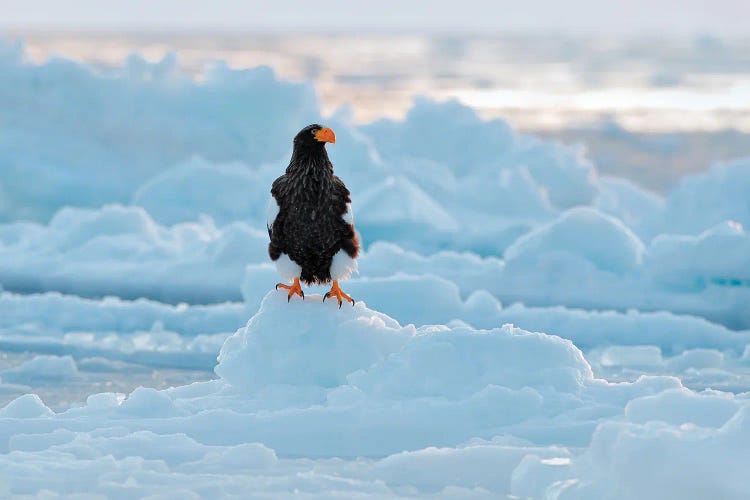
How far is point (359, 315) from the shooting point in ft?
22.2

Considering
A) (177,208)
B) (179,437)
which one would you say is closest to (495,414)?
(179,437)

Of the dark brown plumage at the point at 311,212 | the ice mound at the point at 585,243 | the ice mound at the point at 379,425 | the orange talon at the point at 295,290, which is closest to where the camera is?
the ice mound at the point at 379,425

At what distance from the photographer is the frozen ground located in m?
5.61

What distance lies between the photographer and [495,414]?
6.29 meters

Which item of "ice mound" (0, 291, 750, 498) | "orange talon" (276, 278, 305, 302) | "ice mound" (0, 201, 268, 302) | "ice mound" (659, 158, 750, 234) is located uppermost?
"ice mound" (659, 158, 750, 234)

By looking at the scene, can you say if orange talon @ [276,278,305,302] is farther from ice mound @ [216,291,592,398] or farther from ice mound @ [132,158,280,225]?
ice mound @ [132,158,280,225]

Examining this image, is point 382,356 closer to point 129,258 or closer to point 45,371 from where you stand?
point 45,371

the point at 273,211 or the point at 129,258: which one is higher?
the point at 129,258

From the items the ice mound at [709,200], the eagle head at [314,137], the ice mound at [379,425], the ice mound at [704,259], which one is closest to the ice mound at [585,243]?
the ice mound at [704,259]

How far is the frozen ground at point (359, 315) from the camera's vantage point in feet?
18.4

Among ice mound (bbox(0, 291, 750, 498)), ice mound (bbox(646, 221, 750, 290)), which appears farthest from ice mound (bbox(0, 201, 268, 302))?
ice mound (bbox(0, 291, 750, 498))

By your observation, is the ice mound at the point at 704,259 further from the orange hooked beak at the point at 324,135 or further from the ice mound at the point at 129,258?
the orange hooked beak at the point at 324,135

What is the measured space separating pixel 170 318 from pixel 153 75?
35.0 ft

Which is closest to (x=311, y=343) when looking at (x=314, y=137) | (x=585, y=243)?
(x=314, y=137)
